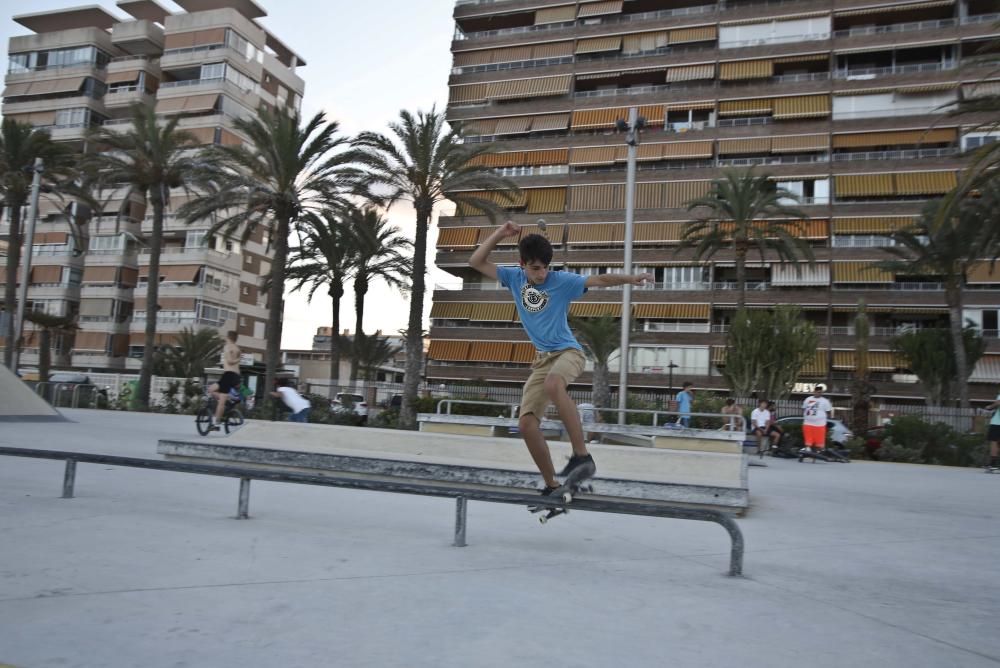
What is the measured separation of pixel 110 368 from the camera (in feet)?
185

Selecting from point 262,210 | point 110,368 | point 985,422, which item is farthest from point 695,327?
point 110,368

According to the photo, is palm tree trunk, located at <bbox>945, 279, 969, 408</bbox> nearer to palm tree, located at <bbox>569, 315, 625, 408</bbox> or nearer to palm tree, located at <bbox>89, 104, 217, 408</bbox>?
palm tree, located at <bbox>569, 315, 625, 408</bbox>

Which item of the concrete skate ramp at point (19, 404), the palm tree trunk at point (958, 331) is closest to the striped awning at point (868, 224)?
the palm tree trunk at point (958, 331)

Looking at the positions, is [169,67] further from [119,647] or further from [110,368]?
[119,647]

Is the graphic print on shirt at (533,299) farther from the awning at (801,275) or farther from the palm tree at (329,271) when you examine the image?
the awning at (801,275)

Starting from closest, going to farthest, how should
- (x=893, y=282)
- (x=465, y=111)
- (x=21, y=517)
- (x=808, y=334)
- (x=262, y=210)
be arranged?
(x=21, y=517)
(x=262, y=210)
(x=808, y=334)
(x=893, y=282)
(x=465, y=111)

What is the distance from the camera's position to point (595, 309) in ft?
167

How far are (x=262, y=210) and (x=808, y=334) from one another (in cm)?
2292

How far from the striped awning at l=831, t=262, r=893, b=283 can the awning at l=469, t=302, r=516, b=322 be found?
20.9 metres

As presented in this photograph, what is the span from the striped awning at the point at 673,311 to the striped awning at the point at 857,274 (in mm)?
8027

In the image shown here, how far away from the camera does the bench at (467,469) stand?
4992 millimetres

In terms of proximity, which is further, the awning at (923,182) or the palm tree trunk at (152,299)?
the awning at (923,182)

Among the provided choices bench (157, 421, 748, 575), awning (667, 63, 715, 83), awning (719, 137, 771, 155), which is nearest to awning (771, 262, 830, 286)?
awning (719, 137, 771, 155)

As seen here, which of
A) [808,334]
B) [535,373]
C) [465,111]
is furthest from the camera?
[465,111]
